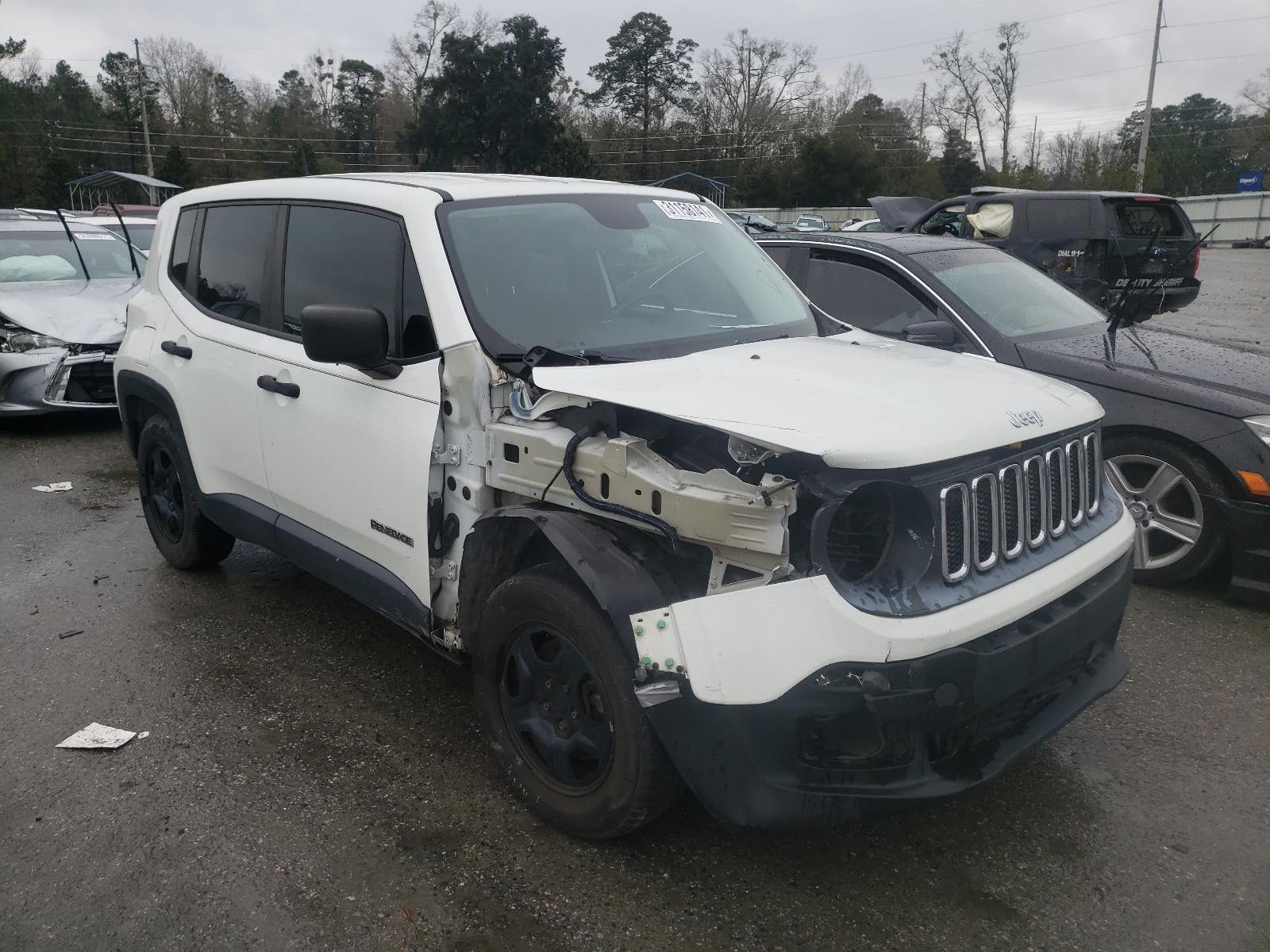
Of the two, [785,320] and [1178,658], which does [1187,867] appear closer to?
[1178,658]

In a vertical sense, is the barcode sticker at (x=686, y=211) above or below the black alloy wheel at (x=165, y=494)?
above

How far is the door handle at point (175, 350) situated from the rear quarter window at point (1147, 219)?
9.09 m

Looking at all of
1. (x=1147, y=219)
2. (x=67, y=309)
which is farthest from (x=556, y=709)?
(x=1147, y=219)

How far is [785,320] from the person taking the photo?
377 centimetres

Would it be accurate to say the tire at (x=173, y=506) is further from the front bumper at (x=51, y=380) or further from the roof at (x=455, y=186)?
the front bumper at (x=51, y=380)

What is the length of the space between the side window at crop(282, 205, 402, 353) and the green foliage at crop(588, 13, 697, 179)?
70404 millimetres

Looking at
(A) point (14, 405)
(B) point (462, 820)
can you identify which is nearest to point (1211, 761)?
(B) point (462, 820)

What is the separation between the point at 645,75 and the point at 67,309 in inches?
2695

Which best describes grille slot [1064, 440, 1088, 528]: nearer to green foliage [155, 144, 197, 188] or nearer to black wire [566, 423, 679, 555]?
black wire [566, 423, 679, 555]

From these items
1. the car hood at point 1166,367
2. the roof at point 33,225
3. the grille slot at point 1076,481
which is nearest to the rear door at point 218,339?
the grille slot at point 1076,481

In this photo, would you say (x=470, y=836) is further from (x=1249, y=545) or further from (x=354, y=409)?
(x=1249, y=545)

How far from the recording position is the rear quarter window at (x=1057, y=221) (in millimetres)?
9695

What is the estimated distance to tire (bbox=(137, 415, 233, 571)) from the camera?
479cm

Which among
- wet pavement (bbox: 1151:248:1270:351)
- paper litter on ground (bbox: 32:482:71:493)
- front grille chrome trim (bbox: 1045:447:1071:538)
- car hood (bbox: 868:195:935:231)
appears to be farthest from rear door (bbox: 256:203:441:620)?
car hood (bbox: 868:195:935:231)
